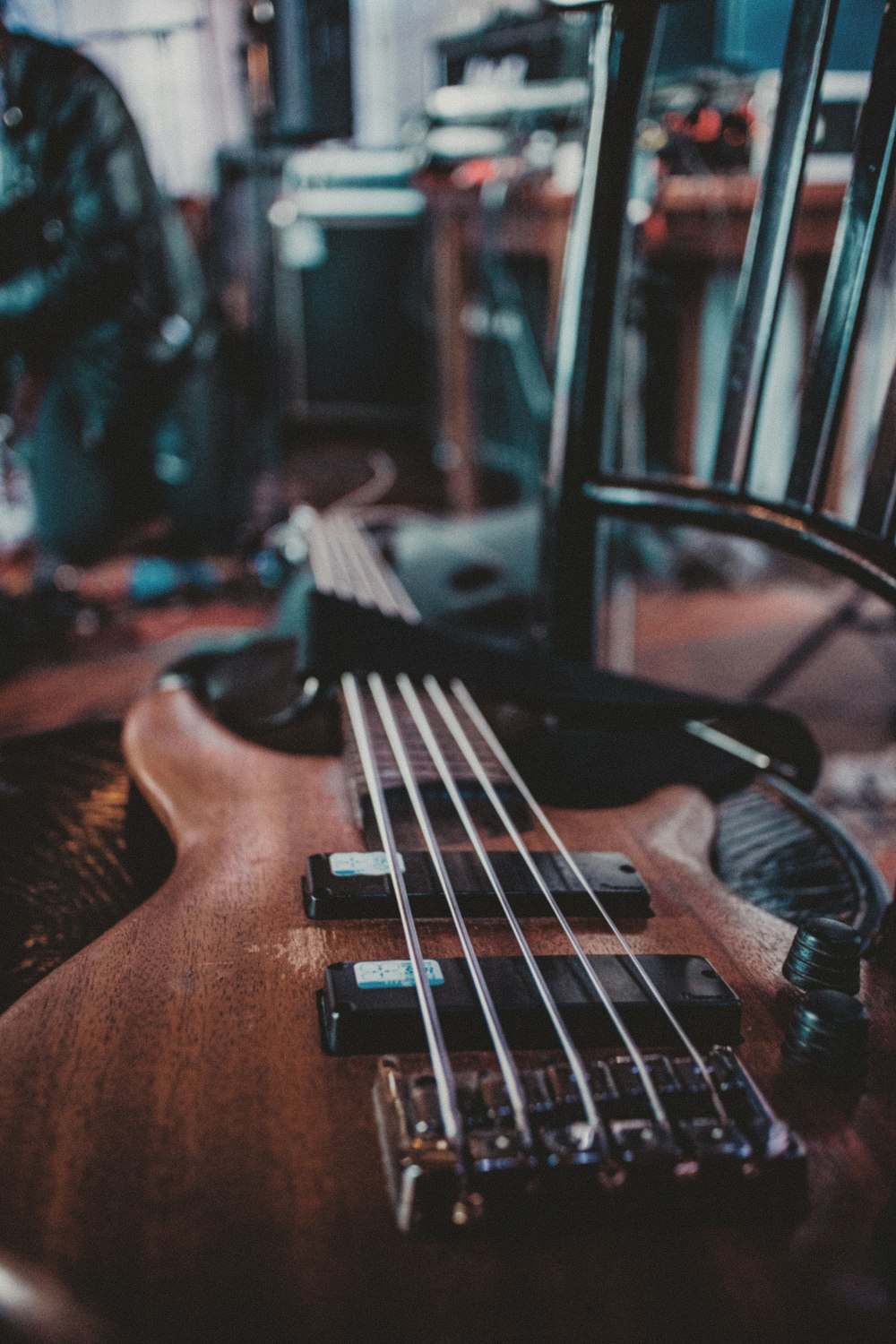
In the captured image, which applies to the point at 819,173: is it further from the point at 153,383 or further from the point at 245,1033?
the point at 245,1033

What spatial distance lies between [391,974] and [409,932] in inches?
1.6

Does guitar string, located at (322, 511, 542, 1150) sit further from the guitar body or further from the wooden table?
the wooden table

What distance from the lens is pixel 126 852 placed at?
0.76 m

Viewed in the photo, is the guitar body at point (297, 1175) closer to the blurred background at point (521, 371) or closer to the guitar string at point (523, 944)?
the guitar string at point (523, 944)

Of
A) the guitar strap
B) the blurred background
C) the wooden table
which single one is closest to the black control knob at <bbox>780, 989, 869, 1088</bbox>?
the guitar strap

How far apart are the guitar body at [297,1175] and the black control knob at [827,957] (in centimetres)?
2

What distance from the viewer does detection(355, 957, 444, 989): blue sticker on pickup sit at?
469 millimetres

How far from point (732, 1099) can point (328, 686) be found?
21.4 inches

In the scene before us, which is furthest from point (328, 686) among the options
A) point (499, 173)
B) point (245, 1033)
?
point (499, 173)

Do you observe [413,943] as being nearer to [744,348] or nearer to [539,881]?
[539,881]

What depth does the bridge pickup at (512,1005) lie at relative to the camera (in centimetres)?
44

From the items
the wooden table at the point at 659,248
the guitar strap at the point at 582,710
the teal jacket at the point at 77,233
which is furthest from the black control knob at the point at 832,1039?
the teal jacket at the point at 77,233

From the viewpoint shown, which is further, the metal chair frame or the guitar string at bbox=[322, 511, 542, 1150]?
the metal chair frame

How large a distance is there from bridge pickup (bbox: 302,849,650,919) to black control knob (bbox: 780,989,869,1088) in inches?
5.3
